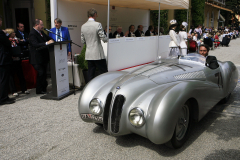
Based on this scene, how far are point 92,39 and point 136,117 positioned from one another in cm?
327

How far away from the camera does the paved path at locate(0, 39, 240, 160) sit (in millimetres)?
2941

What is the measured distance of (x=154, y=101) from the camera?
108 inches

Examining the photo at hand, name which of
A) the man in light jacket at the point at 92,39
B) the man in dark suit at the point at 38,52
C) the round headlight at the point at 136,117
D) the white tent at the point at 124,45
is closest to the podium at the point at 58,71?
the man in dark suit at the point at 38,52

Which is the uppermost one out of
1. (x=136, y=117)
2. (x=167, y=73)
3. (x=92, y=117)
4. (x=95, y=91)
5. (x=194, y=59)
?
(x=194, y=59)

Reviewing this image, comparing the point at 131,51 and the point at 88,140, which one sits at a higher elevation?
the point at 131,51

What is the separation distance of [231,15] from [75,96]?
49.9 meters

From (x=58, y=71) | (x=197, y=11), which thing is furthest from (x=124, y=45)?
(x=197, y=11)

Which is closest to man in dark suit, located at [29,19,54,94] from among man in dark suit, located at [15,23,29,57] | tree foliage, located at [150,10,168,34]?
man in dark suit, located at [15,23,29,57]

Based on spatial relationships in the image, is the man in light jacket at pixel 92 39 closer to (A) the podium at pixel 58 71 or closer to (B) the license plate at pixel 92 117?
(A) the podium at pixel 58 71

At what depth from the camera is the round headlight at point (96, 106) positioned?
3.09 m

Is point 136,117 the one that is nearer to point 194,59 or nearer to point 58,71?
point 194,59

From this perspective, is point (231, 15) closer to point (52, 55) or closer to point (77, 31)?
point (77, 31)

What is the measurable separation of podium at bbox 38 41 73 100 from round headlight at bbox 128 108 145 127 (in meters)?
2.90

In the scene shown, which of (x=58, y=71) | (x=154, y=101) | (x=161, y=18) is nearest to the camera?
(x=154, y=101)
